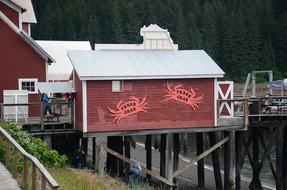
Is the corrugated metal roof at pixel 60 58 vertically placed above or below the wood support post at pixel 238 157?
above

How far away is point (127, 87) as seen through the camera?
75.2 ft

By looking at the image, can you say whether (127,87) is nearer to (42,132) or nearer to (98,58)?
(98,58)

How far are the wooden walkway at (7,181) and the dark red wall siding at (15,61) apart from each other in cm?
1290

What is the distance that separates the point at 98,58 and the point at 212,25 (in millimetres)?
94218

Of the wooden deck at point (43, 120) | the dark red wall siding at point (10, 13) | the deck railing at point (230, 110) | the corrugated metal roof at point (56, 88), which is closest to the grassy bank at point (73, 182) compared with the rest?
the wooden deck at point (43, 120)

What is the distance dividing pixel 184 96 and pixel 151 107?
1462 mm

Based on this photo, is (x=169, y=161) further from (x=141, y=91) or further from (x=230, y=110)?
(x=230, y=110)

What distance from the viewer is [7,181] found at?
1339 centimetres

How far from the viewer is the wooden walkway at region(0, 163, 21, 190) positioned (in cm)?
1281

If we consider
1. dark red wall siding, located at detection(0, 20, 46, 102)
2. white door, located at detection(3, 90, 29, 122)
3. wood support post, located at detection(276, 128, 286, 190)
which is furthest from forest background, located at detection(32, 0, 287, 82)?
white door, located at detection(3, 90, 29, 122)

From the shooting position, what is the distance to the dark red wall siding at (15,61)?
26.9 metres

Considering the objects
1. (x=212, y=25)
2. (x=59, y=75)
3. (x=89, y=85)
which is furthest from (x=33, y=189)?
(x=212, y=25)

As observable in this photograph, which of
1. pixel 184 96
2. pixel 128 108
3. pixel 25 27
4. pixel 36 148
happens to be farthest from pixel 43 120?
pixel 25 27

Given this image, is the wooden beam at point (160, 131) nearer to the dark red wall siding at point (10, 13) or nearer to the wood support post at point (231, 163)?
the wood support post at point (231, 163)
